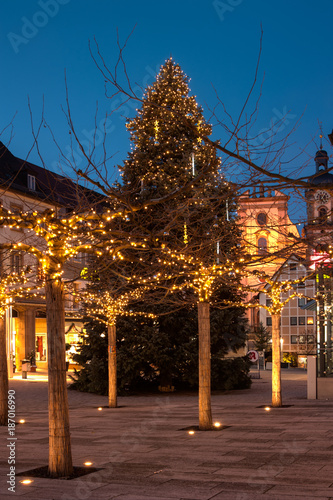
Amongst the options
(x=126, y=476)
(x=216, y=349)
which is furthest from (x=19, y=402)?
(x=126, y=476)

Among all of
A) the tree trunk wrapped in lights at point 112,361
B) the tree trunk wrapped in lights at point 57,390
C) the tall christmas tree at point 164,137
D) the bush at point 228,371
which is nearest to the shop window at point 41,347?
the bush at point 228,371

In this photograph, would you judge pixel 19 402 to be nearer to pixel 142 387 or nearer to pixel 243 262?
pixel 142 387

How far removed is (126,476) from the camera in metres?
8.59

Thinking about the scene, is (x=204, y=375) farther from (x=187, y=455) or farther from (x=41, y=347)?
(x=41, y=347)

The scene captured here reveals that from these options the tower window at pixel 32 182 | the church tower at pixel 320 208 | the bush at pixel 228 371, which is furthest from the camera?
the tower window at pixel 32 182

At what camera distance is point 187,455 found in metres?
10.3

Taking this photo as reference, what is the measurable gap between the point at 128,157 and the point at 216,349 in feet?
29.6

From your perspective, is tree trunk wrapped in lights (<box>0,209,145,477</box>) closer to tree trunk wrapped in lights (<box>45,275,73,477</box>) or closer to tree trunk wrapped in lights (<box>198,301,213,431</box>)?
tree trunk wrapped in lights (<box>45,275,73,477</box>)

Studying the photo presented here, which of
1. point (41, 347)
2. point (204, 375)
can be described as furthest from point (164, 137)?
point (41, 347)

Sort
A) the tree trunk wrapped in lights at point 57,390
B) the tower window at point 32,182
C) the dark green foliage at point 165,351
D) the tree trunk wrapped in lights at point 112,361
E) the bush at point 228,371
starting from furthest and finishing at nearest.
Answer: the tower window at point 32,182 → the bush at point 228,371 → the dark green foliage at point 165,351 → the tree trunk wrapped in lights at point 112,361 → the tree trunk wrapped in lights at point 57,390

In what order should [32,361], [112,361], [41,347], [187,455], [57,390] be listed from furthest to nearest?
[41,347] < [32,361] < [112,361] < [187,455] < [57,390]

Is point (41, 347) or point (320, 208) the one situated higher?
point (320, 208)

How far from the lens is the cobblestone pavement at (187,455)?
761 cm

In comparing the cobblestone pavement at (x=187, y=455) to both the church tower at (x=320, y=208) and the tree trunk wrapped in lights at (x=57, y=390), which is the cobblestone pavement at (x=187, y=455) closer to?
the tree trunk wrapped in lights at (x=57, y=390)
